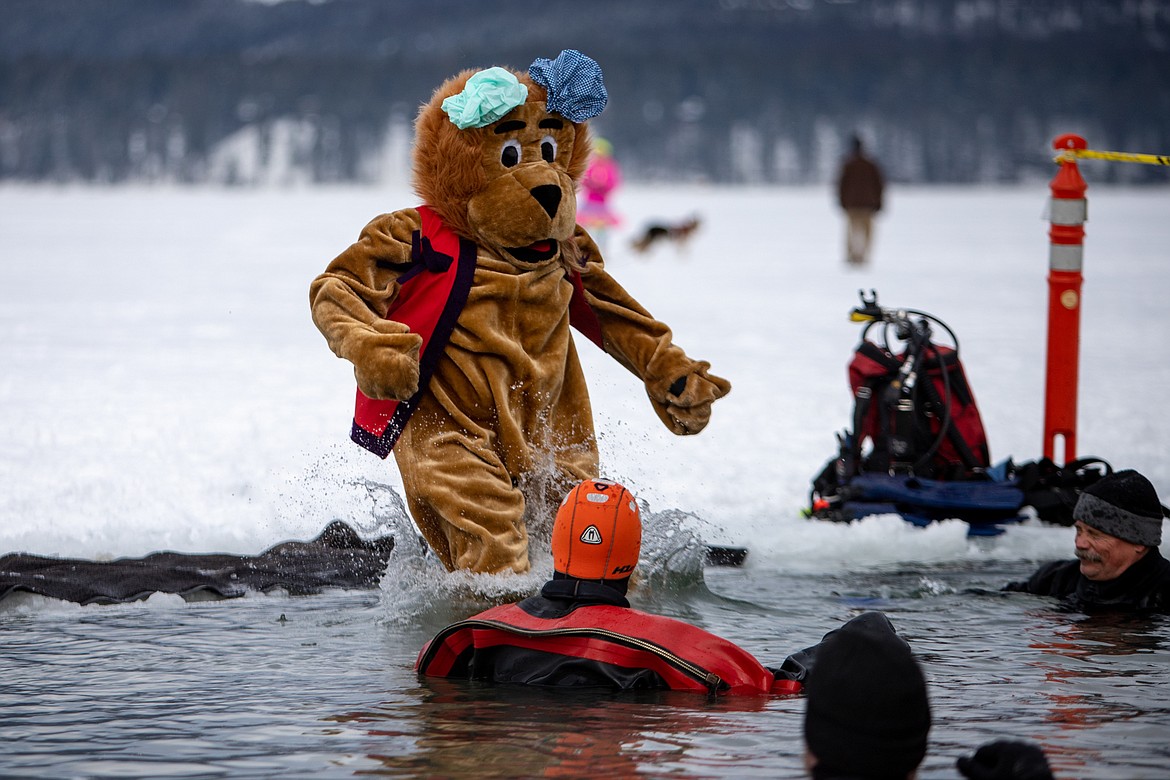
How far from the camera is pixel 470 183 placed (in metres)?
4.30

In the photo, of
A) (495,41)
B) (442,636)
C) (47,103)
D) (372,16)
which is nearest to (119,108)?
(47,103)

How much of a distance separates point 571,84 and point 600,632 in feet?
5.78

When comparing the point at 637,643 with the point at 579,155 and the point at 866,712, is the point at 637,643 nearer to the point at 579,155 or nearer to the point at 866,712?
the point at 866,712

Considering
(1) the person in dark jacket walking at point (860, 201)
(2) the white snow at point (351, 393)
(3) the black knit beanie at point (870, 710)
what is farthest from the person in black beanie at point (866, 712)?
(1) the person in dark jacket walking at point (860, 201)

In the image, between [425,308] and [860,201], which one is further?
[860,201]

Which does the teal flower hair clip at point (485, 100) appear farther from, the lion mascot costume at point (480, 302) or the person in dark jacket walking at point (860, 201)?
the person in dark jacket walking at point (860, 201)

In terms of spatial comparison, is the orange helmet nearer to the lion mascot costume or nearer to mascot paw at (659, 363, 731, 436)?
the lion mascot costume

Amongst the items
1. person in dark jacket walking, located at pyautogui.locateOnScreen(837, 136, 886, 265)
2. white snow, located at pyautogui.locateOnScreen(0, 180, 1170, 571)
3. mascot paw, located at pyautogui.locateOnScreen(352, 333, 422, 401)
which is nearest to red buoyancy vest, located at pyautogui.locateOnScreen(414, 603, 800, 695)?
mascot paw, located at pyautogui.locateOnScreen(352, 333, 422, 401)

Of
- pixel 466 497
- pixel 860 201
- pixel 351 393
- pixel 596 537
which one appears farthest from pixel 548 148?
pixel 860 201

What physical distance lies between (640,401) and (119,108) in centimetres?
9005

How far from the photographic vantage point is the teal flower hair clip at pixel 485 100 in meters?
4.24

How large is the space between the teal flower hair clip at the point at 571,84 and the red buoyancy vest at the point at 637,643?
1.61 meters

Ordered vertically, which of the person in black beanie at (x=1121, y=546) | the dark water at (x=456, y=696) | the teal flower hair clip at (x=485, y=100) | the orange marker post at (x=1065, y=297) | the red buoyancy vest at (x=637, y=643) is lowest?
the dark water at (x=456, y=696)

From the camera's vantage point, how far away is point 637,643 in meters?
3.35
